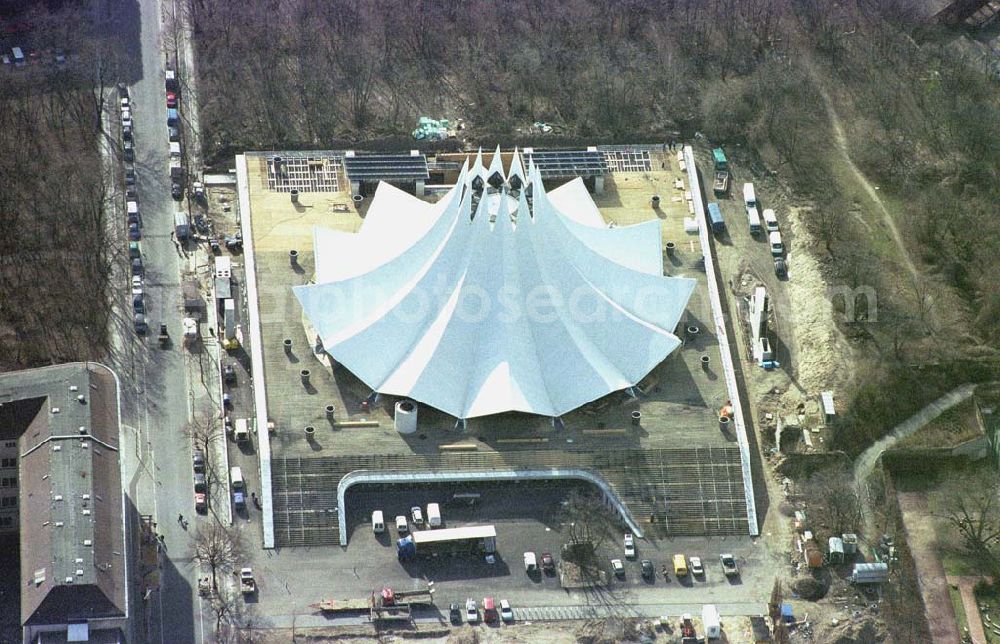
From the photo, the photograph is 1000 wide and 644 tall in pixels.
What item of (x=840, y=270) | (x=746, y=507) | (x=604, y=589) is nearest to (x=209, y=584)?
(x=604, y=589)

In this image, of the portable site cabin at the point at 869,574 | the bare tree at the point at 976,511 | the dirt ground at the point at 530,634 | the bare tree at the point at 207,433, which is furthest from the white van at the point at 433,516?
the bare tree at the point at 976,511

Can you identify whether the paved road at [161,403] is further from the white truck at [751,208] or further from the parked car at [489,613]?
the white truck at [751,208]

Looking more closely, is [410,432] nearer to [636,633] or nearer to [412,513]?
[412,513]

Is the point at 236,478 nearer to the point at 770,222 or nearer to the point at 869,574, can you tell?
the point at 869,574

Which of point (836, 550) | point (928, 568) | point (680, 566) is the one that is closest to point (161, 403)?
point (680, 566)

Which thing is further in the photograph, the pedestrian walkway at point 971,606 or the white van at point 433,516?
the white van at point 433,516

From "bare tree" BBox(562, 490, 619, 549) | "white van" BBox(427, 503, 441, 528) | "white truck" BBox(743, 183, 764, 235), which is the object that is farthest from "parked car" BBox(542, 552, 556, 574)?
"white truck" BBox(743, 183, 764, 235)
